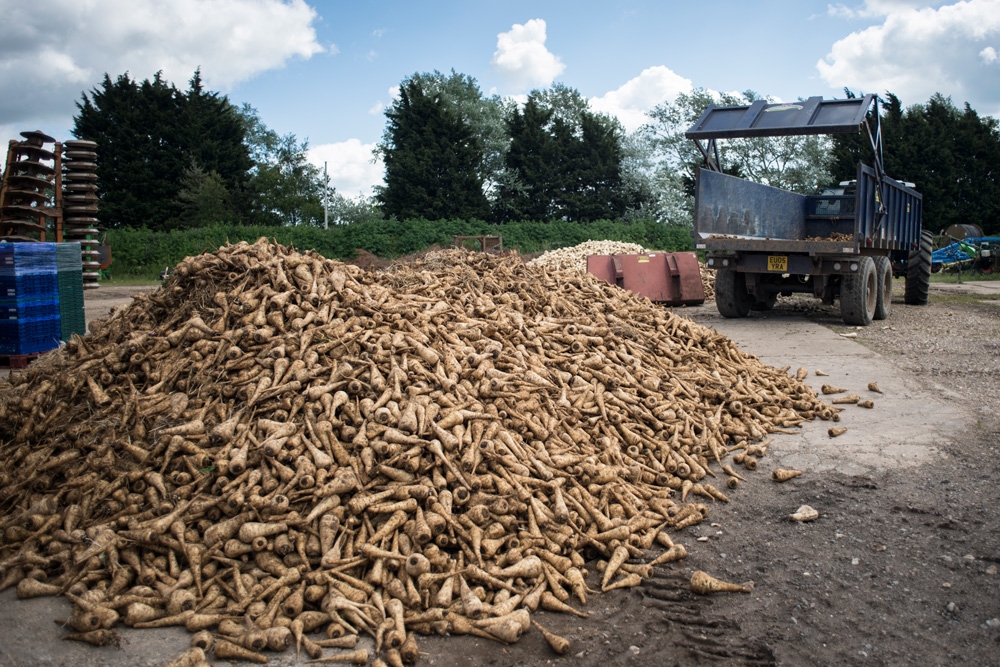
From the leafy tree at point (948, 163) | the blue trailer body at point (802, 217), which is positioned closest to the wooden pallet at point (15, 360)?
the blue trailer body at point (802, 217)

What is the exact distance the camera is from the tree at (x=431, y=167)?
39.1m

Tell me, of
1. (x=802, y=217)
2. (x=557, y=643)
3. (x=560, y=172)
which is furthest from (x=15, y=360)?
(x=560, y=172)

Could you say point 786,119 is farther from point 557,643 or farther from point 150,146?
point 150,146

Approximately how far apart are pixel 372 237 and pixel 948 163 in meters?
25.5

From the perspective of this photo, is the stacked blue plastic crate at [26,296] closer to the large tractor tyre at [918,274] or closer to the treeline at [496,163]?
the large tractor tyre at [918,274]

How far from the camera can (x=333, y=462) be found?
3.74 m

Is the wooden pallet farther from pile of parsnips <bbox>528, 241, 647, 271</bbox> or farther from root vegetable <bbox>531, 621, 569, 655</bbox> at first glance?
pile of parsnips <bbox>528, 241, 647, 271</bbox>

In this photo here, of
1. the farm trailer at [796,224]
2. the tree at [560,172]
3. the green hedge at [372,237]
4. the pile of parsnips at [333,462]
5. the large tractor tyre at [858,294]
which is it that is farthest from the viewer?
the tree at [560,172]


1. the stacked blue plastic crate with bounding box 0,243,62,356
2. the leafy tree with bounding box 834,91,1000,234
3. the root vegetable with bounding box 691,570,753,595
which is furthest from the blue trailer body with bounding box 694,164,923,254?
the leafy tree with bounding box 834,91,1000,234

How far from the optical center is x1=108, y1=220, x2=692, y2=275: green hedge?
2714 centimetres

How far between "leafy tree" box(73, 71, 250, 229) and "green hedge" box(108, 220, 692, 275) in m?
7.12

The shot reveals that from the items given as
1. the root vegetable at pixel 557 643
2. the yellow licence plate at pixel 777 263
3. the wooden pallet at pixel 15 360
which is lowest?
the root vegetable at pixel 557 643

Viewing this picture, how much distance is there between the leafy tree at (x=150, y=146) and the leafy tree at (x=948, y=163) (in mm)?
32556

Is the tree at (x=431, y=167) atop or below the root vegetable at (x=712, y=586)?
atop
